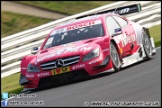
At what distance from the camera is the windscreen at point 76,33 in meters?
10.9

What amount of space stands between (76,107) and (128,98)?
0.66 m

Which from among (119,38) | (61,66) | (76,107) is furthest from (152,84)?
(119,38)

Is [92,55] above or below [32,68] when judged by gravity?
above

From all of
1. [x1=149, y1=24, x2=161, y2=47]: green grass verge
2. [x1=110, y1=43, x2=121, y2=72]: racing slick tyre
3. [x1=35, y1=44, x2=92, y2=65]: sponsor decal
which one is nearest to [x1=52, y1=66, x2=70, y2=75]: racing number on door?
[x1=35, y1=44, x2=92, y2=65]: sponsor decal

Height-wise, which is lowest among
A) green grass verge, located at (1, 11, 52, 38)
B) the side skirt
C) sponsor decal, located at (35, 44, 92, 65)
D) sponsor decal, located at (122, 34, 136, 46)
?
the side skirt

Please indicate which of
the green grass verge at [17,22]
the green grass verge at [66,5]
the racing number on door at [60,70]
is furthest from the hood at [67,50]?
the green grass verge at [66,5]

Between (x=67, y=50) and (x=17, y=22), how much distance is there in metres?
10.7

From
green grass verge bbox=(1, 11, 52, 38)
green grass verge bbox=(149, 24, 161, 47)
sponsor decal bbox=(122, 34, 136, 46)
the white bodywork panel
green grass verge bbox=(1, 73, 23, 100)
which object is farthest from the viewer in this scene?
green grass verge bbox=(1, 11, 52, 38)

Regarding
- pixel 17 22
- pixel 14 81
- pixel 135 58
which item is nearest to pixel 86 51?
pixel 135 58

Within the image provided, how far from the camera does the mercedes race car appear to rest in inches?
386

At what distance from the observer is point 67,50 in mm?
10023

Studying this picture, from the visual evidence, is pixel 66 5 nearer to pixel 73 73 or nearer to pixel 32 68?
pixel 32 68

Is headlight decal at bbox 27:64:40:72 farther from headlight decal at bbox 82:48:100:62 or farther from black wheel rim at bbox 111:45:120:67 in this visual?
black wheel rim at bbox 111:45:120:67

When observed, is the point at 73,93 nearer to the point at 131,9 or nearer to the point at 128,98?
the point at 128,98
